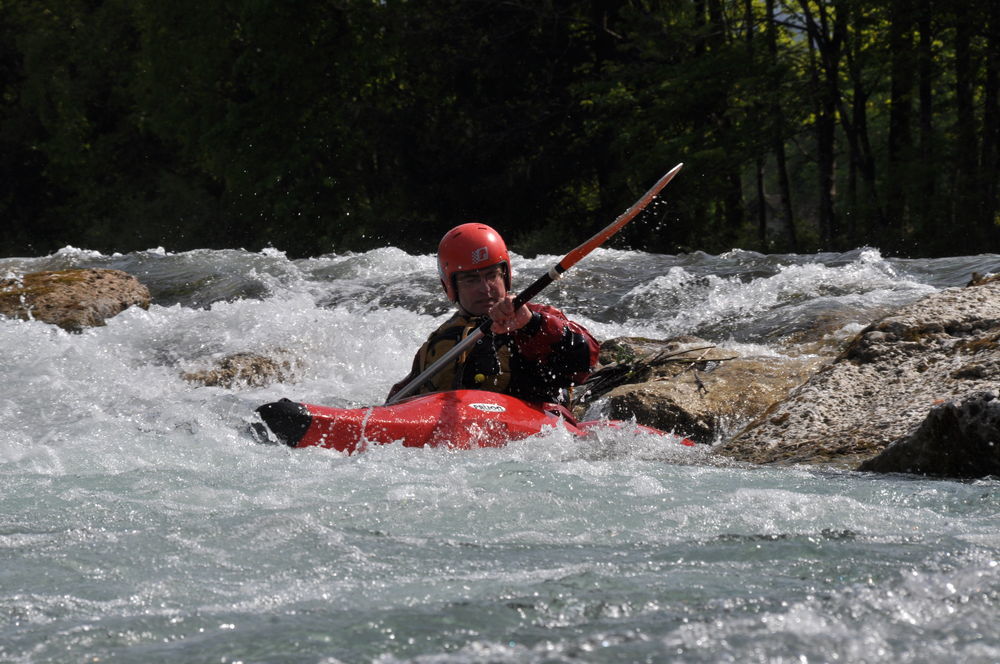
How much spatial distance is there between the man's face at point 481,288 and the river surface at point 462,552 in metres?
0.89

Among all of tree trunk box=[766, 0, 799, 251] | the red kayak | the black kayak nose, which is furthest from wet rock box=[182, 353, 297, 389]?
tree trunk box=[766, 0, 799, 251]

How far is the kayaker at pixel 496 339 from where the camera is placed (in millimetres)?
5535

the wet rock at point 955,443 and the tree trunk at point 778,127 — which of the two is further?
the tree trunk at point 778,127

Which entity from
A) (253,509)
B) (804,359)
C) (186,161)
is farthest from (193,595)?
(186,161)

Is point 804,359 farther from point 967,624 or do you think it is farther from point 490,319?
point 967,624

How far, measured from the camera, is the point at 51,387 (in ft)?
25.1

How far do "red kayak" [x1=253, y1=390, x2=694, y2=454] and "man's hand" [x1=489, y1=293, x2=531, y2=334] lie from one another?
0.31m

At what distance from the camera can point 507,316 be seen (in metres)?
5.36

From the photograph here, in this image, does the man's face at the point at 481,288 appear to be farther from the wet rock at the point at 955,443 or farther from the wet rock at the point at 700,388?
the wet rock at the point at 955,443

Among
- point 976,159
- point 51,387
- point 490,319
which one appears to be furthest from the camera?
point 976,159

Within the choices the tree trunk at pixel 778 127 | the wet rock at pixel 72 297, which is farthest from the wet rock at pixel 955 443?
the tree trunk at pixel 778 127

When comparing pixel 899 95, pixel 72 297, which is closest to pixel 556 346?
pixel 72 297

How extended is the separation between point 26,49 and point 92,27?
2078 mm

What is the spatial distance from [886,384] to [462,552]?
265cm
